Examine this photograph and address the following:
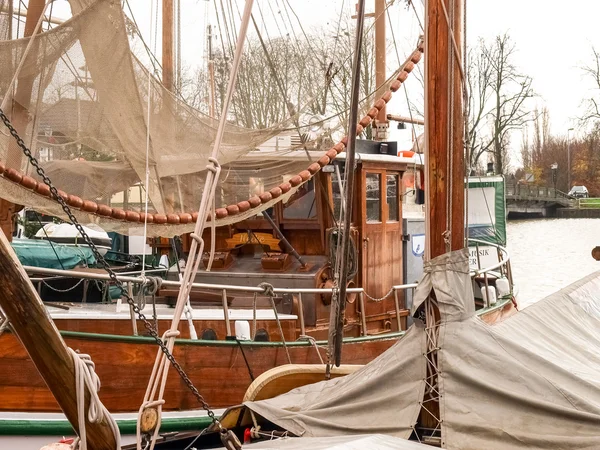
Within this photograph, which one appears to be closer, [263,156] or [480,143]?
[263,156]

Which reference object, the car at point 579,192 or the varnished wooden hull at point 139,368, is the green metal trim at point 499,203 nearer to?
the varnished wooden hull at point 139,368

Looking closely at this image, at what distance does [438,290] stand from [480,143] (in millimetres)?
32822

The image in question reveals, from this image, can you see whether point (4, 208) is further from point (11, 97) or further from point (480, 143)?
point (480, 143)

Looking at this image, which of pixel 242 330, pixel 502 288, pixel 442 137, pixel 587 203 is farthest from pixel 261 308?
pixel 587 203

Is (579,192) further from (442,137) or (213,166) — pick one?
(213,166)

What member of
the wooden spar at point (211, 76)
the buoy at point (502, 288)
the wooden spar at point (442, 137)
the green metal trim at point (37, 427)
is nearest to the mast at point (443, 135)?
the wooden spar at point (442, 137)

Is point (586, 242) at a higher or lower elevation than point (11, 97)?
lower

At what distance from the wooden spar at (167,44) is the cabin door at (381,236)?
3.00 m

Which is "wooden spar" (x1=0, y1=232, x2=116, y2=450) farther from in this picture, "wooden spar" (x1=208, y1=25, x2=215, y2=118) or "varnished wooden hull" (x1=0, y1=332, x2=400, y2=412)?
"wooden spar" (x1=208, y1=25, x2=215, y2=118)

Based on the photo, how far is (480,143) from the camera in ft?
120

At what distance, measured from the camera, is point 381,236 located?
991 centimetres

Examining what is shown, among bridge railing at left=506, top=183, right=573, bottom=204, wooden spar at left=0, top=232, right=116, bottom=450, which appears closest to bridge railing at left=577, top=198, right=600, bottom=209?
bridge railing at left=506, top=183, right=573, bottom=204

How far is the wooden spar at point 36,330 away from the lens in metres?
2.66

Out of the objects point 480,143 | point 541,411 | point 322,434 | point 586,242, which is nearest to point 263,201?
point 322,434
